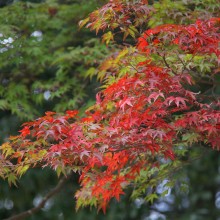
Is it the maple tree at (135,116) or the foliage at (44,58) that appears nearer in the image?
the maple tree at (135,116)

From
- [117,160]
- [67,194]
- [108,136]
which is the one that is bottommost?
[67,194]

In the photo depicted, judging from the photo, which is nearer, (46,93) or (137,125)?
(137,125)

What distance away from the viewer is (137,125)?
2.11m

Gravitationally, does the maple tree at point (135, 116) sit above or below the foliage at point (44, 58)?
above

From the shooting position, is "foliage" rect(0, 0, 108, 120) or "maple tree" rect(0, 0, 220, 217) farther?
"foliage" rect(0, 0, 108, 120)

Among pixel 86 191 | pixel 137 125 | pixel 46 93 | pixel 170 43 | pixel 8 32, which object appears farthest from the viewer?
pixel 46 93

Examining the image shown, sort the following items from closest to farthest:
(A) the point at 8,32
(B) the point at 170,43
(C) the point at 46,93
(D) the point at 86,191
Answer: (B) the point at 170,43 < (D) the point at 86,191 < (A) the point at 8,32 < (C) the point at 46,93

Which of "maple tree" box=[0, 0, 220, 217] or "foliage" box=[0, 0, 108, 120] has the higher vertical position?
"maple tree" box=[0, 0, 220, 217]

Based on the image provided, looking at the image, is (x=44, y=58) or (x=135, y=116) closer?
(x=135, y=116)

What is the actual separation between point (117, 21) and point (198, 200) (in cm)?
312

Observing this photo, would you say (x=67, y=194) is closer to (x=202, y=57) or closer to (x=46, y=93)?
(x=46, y=93)

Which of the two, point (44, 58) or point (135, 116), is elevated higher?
point (135, 116)

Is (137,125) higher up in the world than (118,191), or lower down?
higher up

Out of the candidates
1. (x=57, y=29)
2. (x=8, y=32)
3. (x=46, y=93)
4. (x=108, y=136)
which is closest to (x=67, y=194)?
(x=46, y=93)
